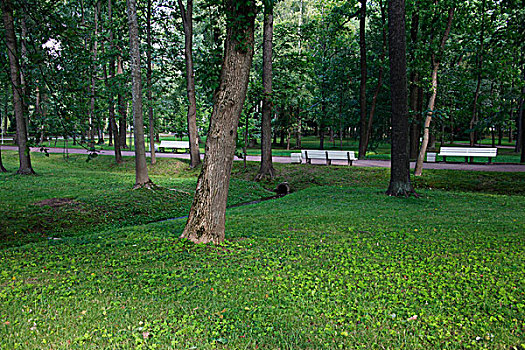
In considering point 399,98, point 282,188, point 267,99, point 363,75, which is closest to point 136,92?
point 267,99

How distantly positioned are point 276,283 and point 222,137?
2839mm

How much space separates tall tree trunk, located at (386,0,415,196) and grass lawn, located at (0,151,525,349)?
8.87 feet

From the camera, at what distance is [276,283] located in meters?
4.76

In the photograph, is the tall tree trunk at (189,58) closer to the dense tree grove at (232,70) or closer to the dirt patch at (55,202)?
the dense tree grove at (232,70)

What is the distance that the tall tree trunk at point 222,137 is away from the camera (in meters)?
6.42

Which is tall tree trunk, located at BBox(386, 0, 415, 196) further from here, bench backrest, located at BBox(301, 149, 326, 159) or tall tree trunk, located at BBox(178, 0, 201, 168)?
tall tree trunk, located at BBox(178, 0, 201, 168)

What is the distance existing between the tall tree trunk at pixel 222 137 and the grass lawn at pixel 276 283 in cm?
42

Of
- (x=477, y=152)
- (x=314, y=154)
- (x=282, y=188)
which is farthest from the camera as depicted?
(x=314, y=154)

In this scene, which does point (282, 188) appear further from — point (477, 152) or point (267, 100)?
point (477, 152)

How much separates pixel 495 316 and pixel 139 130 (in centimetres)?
1252

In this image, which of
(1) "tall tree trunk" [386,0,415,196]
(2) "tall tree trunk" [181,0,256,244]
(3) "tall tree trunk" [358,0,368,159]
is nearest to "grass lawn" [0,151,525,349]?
(2) "tall tree trunk" [181,0,256,244]

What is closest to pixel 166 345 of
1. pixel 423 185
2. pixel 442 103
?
pixel 423 185

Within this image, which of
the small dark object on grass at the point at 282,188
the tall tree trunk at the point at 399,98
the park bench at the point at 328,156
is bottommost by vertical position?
the small dark object on grass at the point at 282,188

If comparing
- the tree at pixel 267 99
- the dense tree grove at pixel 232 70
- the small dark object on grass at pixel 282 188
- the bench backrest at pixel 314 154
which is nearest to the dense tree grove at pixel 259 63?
the dense tree grove at pixel 232 70
